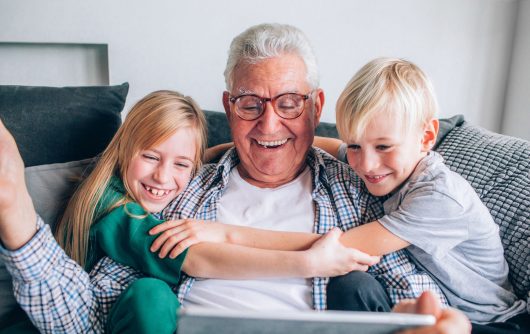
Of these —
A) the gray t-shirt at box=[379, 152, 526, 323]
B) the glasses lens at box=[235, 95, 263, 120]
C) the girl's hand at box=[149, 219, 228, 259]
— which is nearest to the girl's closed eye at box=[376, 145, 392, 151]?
the gray t-shirt at box=[379, 152, 526, 323]

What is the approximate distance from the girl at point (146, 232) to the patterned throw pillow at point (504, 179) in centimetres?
48

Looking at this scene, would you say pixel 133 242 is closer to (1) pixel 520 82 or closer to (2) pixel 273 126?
(2) pixel 273 126

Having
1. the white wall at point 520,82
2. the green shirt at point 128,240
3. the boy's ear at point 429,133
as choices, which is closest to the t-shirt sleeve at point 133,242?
the green shirt at point 128,240

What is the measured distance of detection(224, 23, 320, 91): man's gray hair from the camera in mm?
1461

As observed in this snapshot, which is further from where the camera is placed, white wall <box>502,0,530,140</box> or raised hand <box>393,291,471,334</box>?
white wall <box>502,0,530,140</box>

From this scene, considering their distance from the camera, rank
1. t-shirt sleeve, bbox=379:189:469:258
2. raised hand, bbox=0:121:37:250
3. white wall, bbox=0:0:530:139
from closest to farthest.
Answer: raised hand, bbox=0:121:37:250 → t-shirt sleeve, bbox=379:189:469:258 → white wall, bbox=0:0:530:139

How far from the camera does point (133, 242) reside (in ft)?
4.39

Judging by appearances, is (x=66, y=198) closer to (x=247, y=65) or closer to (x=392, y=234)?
(x=247, y=65)

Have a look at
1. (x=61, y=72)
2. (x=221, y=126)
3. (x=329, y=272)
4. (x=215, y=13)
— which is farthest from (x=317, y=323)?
(x=61, y=72)

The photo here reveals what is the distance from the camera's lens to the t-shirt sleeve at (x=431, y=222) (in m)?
1.26

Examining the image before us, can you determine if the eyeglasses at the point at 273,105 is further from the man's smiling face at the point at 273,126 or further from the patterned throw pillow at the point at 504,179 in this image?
the patterned throw pillow at the point at 504,179

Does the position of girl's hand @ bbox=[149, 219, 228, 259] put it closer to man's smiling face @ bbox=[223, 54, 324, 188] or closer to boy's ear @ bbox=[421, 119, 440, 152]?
man's smiling face @ bbox=[223, 54, 324, 188]

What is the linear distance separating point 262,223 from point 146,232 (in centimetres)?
36

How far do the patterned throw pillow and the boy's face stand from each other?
0.21 m
